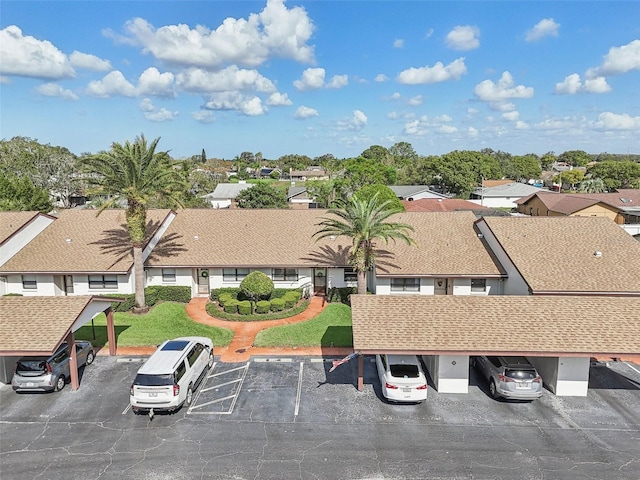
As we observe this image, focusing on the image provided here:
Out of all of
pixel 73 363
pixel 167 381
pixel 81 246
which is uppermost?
pixel 81 246

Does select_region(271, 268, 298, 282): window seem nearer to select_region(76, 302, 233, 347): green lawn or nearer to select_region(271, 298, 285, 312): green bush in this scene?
select_region(271, 298, 285, 312): green bush

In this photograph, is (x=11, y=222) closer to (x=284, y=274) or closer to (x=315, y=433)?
(x=284, y=274)

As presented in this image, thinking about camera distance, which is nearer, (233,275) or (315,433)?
(315,433)

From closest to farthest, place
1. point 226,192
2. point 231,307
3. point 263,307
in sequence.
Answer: point 263,307 → point 231,307 → point 226,192

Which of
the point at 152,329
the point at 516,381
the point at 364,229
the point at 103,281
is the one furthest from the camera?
the point at 103,281

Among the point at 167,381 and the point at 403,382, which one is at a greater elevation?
the point at 167,381

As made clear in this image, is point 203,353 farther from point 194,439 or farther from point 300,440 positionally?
point 300,440

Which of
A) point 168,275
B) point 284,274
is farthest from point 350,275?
point 168,275
